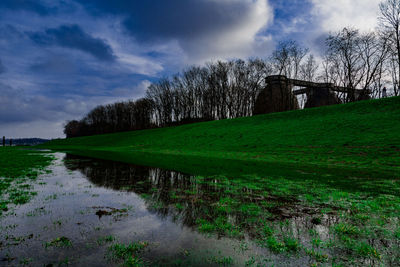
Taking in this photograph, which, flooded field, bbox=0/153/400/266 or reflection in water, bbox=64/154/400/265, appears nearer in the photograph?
flooded field, bbox=0/153/400/266

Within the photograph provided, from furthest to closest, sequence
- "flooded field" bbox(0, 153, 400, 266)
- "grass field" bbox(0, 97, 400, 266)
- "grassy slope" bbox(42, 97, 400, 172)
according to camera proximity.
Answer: "grassy slope" bbox(42, 97, 400, 172), "grass field" bbox(0, 97, 400, 266), "flooded field" bbox(0, 153, 400, 266)

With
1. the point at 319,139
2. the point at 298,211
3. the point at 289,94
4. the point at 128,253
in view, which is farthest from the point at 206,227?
the point at 289,94

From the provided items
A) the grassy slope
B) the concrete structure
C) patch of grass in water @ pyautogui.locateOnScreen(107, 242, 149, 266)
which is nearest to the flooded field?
patch of grass in water @ pyautogui.locateOnScreen(107, 242, 149, 266)

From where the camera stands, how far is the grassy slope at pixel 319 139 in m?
21.5

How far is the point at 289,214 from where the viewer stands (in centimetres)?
725

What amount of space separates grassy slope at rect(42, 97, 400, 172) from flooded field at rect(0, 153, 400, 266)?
12.5 meters

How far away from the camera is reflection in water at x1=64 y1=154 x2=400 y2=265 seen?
498 centimetres

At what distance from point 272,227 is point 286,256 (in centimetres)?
153

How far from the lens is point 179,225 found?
20.8ft

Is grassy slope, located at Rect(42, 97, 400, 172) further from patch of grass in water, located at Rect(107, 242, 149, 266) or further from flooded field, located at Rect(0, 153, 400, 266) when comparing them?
patch of grass in water, located at Rect(107, 242, 149, 266)

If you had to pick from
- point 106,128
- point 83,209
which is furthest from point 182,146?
point 106,128

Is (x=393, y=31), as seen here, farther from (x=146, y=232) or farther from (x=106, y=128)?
(x=106, y=128)

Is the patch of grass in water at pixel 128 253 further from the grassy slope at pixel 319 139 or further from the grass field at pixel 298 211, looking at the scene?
the grassy slope at pixel 319 139

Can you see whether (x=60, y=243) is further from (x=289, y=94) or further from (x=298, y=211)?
(x=289, y=94)
